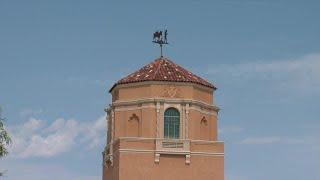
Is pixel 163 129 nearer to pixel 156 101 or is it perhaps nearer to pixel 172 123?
pixel 172 123

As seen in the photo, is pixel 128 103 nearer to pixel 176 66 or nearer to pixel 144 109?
pixel 144 109

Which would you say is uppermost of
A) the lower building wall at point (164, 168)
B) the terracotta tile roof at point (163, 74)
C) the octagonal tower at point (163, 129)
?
the terracotta tile roof at point (163, 74)

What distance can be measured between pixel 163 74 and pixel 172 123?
9.94 feet

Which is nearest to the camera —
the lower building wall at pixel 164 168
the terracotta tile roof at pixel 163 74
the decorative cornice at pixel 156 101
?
the lower building wall at pixel 164 168

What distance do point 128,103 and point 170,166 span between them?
4558mm

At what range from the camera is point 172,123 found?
4256 cm

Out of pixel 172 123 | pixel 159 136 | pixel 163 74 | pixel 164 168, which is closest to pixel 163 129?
pixel 159 136

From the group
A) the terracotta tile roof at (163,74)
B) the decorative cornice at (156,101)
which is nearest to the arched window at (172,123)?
the decorative cornice at (156,101)

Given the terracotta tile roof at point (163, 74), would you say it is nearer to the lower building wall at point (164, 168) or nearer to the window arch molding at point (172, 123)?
the window arch molding at point (172, 123)

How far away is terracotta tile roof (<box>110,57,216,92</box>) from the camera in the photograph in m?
43.0

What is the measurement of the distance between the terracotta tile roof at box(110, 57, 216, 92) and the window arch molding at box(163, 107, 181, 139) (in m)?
1.83

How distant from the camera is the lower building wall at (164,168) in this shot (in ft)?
136

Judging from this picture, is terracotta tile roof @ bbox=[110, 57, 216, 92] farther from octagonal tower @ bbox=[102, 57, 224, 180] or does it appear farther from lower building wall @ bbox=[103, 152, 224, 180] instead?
lower building wall @ bbox=[103, 152, 224, 180]

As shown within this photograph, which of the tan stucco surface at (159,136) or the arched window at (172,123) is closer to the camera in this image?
the tan stucco surface at (159,136)
